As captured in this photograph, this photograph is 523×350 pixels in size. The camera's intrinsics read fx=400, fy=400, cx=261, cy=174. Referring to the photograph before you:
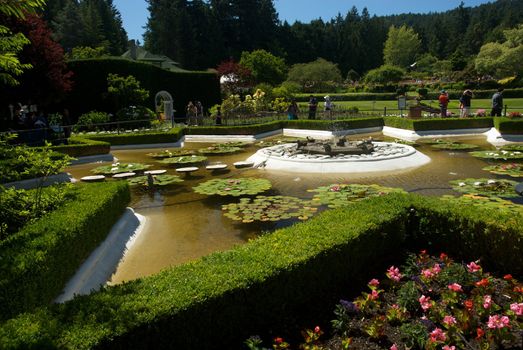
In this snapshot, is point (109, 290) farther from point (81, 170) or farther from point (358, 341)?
point (81, 170)

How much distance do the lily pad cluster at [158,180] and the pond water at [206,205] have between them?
15.0 inches

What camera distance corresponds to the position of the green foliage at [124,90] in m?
27.6

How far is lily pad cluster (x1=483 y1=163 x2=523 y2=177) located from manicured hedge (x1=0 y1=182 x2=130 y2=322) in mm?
10641

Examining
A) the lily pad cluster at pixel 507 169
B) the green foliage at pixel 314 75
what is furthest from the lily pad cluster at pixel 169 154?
the green foliage at pixel 314 75

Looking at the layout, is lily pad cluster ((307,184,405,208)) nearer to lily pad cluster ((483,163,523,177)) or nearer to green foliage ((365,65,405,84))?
lily pad cluster ((483,163,523,177))

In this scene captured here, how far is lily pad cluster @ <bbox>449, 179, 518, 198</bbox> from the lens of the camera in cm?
930

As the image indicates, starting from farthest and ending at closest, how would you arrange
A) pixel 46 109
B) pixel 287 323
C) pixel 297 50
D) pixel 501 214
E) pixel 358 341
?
pixel 297 50 < pixel 46 109 < pixel 501 214 < pixel 287 323 < pixel 358 341

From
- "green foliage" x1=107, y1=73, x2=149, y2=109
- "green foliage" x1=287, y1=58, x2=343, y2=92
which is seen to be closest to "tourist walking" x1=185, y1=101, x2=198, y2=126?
"green foliage" x1=107, y1=73, x2=149, y2=109

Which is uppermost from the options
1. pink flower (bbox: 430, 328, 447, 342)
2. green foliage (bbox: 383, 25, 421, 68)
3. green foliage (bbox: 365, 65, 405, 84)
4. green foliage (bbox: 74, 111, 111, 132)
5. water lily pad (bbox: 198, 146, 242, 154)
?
green foliage (bbox: 383, 25, 421, 68)

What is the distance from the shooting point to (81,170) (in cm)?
1559

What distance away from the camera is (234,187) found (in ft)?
36.7

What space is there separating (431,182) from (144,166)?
10136mm

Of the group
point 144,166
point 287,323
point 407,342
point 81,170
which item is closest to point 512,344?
point 407,342

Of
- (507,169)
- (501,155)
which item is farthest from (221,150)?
(507,169)
